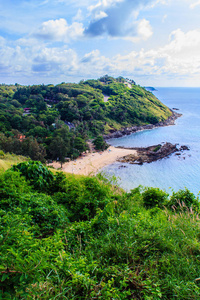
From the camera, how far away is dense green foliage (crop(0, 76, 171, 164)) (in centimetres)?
3575

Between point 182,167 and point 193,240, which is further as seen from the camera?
point 182,167

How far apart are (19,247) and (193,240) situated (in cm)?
352

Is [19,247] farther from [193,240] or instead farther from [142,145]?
[142,145]

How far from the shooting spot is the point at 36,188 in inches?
301

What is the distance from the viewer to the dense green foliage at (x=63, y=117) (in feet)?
117

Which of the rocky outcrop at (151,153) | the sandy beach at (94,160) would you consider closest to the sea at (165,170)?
the rocky outcrop at (151,153)

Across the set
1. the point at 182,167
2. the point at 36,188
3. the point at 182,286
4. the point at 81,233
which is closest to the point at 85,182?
the point at 36,188

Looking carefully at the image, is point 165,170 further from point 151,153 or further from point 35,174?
point 35,174

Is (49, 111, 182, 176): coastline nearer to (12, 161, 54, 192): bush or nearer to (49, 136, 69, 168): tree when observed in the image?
(49, 136, 69, 168): tree

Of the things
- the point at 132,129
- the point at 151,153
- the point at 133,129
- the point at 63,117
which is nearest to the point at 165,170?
the point at 151,153

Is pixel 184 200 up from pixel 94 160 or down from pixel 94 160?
up

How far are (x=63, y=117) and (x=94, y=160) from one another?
30196 mm

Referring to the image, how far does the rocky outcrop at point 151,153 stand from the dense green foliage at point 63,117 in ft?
38.5

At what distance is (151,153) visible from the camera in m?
46.0
